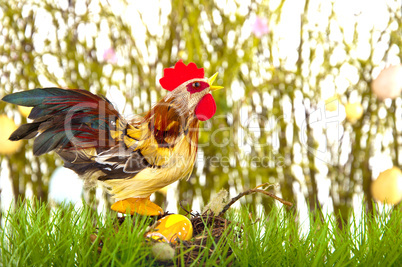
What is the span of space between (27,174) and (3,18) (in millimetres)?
654

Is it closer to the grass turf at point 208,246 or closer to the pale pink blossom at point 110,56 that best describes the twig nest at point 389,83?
the grass turf at point 208,246

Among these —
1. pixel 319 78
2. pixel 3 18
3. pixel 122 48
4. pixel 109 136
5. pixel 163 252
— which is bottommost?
pixel 163 252

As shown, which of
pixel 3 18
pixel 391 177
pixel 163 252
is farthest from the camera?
pixel 3 18

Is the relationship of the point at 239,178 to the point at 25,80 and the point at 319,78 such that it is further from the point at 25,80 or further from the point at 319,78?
the point at 25,80

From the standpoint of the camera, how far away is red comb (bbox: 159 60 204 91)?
765mm

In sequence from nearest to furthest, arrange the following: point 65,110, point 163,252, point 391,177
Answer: point 163,252
point 65,110
point 391,177

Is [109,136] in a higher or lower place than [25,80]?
lower

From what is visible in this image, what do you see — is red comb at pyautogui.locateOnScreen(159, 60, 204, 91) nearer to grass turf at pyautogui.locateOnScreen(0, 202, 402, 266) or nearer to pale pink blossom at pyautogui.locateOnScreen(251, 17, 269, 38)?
grass turf at pyautogui.locateOnScreen(0, 202, 402, 266)

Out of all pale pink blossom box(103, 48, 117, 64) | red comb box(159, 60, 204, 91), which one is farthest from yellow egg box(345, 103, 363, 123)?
pale pink blossom box(103, 48, 117, 64)

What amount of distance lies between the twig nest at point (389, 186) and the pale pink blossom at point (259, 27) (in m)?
0.72

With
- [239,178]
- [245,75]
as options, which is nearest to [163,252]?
[239,178]

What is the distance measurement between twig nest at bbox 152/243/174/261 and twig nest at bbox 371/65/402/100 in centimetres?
115

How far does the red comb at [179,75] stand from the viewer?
0.77 metres

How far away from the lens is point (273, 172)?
1473mm
